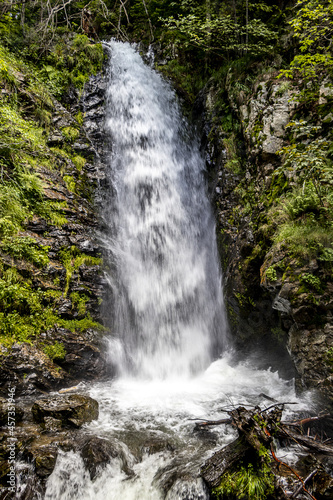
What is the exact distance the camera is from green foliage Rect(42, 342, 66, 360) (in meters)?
5.29

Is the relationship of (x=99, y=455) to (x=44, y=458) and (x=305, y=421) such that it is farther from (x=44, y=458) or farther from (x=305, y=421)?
(x=305, y=421)

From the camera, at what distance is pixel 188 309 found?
7609 millimetres

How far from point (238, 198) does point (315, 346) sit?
454 centimetres

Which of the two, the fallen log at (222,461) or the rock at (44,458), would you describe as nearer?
the fallen log at (222,461)

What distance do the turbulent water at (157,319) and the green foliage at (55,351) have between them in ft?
2.75

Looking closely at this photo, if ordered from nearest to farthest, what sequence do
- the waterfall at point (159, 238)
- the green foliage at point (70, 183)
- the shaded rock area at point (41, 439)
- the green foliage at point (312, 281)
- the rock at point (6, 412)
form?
the shaded rock area at point (41, 439)
the rock at point (6, 412)
the green foliage at point (312, 281)
the waterfall at point (159, 238)
the green foliage at point (70, 183)

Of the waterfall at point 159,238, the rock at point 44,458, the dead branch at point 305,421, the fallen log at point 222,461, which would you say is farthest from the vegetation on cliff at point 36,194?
the dead branch at point 305,421

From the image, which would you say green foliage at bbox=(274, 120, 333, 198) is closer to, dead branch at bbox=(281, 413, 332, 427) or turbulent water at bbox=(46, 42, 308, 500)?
dead branch at bbox=(281, 413, 332, 427)

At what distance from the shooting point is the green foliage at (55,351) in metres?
5.29

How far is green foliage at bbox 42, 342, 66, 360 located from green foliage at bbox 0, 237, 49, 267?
1.72 m

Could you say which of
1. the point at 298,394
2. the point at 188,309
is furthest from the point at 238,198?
the point at 298,394

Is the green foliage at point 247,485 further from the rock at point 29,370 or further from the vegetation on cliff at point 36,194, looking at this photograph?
the vegetation on cliff at point 36,194

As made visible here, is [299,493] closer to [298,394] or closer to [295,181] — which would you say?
[298,394]

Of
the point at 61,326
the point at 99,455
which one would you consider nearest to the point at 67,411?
the point at 99,455
